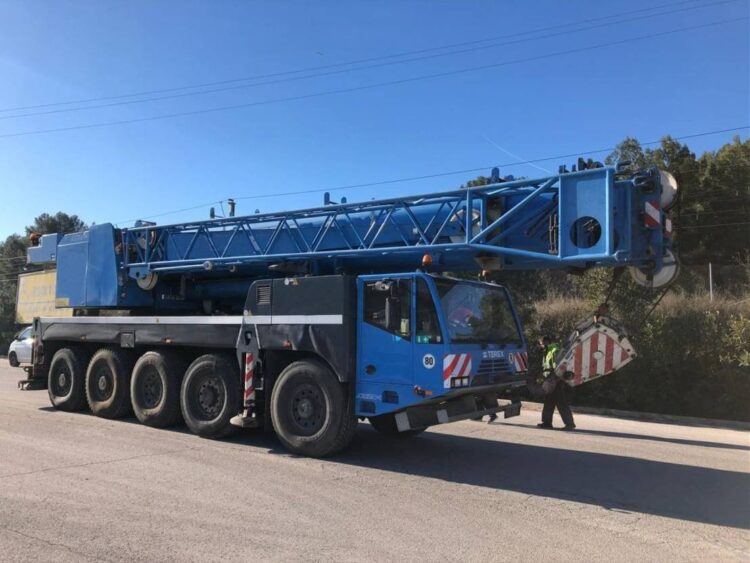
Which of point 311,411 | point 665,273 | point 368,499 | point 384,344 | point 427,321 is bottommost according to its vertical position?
point 368,499

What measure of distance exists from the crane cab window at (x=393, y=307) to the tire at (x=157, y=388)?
13.3 ft

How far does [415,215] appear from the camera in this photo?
26.9ft

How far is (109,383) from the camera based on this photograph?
10.8 m

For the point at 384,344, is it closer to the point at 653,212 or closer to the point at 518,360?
the point at 518,360

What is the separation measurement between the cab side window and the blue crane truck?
0.01 metres

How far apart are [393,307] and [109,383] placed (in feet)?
21.1

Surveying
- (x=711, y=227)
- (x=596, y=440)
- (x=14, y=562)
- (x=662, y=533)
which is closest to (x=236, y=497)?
(x=14, y=562)

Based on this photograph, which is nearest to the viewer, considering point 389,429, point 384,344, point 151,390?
point 384,344

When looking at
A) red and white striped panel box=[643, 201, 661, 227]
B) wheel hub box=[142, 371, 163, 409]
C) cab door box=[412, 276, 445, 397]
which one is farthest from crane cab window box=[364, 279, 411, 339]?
wheel hub box=[142, 371, 163, 409]

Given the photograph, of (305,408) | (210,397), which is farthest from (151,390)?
(305,408)

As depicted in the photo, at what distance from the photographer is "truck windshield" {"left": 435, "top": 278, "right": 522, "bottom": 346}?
746 centimetres

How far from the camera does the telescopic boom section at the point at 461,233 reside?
6746 mm

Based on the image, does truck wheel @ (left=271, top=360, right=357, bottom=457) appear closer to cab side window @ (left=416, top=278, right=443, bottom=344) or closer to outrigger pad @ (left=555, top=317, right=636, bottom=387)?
cab side window @ (left=416, top=278, right=443, bottom=344)

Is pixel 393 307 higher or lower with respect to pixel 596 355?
higher
